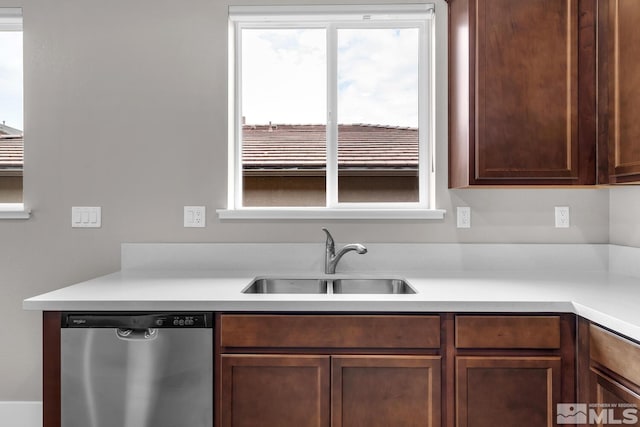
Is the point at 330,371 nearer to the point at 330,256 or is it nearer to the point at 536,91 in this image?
the point at 330,256

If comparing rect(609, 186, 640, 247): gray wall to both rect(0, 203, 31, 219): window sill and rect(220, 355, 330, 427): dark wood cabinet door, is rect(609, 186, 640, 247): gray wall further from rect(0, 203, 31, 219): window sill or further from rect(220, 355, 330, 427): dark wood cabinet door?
rect(0, 203, 31, 219): window sill

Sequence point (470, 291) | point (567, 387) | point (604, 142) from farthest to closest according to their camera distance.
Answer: point (604, 142) → point (470, 291) → point (567, 387)

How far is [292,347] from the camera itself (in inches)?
57.7

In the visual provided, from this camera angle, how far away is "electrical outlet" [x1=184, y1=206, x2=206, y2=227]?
2.13m

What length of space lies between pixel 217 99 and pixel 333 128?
2.08ft

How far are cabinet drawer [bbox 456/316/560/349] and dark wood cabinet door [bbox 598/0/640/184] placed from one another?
0.69 meters

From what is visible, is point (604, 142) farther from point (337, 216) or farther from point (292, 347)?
point (292, 347)

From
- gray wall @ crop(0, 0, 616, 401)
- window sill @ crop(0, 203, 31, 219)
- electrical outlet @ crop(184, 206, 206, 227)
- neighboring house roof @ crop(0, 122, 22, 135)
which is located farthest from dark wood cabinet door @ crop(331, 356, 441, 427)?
neighboring house roof @ crop(0, 122, 22, 135)

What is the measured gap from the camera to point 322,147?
2244 millimetres

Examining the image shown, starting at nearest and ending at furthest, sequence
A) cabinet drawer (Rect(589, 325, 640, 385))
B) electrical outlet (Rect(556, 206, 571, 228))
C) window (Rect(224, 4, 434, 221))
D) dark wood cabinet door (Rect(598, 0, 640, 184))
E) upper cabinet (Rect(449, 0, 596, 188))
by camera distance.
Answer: cabinet drawer (Rect(589, 325, 640, 385)) < dark wood cabinet door (Rect(598, 0, 640, 184)) < upper cabinet (Rect(449, 0, 596, 188)) < electrical outlet (Rect(556, 206, 571, 228)) < window (Rect(224, 4, 434, 221))

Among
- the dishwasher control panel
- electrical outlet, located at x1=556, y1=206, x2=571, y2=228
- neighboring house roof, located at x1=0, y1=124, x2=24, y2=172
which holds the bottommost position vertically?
the dishwasher control panel

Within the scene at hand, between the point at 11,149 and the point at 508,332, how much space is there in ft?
8.74

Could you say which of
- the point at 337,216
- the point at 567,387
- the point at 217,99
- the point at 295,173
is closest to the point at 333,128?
the point at 295,173

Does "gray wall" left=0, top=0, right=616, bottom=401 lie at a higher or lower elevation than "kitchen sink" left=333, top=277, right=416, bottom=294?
higher
